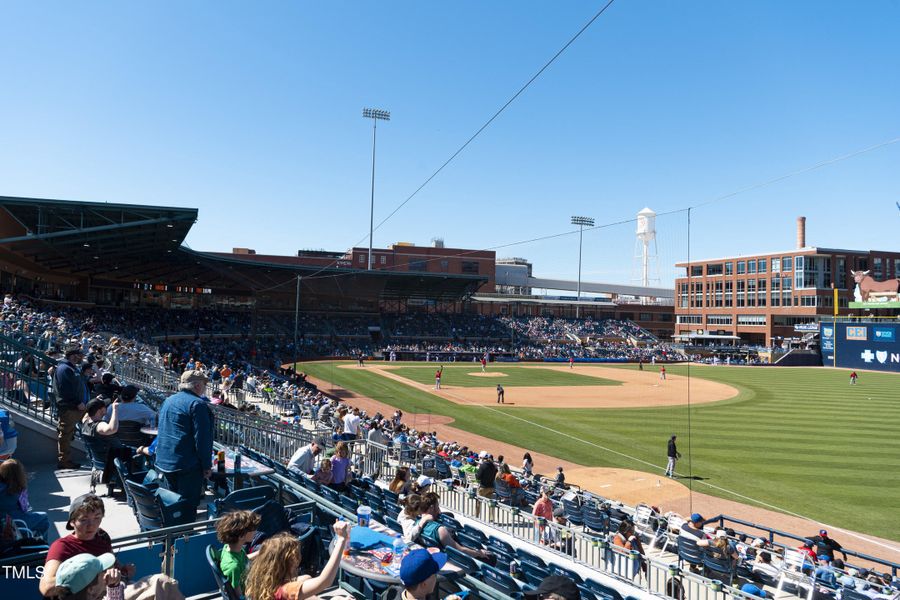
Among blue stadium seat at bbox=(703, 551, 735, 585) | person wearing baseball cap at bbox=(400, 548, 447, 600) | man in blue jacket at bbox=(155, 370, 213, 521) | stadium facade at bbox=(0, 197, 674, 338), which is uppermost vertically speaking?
stadium facade at bbox=(0, 197, 674, 338)

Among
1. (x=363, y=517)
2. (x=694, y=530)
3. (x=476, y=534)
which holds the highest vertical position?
(x=363, y=517)

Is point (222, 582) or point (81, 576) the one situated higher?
point (81, 576)

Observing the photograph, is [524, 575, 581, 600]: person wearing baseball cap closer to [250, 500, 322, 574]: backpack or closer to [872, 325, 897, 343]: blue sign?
[250, 500, 322, 574]: backpack

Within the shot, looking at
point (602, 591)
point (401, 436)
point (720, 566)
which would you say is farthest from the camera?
point (401, 436)

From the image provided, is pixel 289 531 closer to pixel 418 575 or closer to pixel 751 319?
pixel 418 575

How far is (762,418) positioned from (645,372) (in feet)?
89.1

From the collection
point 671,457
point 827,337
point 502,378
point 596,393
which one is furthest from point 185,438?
point 827,337

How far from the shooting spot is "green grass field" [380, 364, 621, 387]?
42500 mm

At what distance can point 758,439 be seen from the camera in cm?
2325

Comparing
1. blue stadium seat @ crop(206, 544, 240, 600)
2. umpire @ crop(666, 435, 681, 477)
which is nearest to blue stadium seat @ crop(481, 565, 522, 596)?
blue stadium seat @ crop(206, 544, 240, 600)

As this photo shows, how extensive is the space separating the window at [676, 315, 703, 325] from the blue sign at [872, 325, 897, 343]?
27041 mm

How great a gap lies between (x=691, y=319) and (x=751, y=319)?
10.7m

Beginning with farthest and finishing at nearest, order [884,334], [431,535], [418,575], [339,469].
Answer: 1. [884,334]
2. [339,469]
3. [431,535]
4. [418,575]

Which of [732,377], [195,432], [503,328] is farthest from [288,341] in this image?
[195,432]
